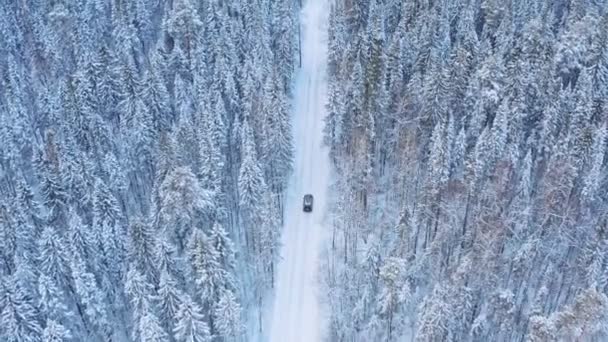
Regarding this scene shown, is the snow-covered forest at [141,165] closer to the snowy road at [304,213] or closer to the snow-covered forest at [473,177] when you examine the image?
the snowy road at [304,213]

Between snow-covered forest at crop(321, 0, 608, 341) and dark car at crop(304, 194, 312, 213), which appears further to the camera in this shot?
dark car at crop(304, 194, 312, 213)

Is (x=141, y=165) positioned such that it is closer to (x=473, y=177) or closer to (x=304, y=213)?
(x=304, y=213)

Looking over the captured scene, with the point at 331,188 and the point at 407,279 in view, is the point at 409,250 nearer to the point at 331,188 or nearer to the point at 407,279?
the point at 407,279

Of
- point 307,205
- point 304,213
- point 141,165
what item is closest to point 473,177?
point 307,205

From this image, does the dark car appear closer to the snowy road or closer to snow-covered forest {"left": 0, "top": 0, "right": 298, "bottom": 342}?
the snowy road

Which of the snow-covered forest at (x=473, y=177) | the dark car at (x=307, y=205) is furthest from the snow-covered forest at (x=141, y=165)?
the snow-covered forest at (x=473, y=177)

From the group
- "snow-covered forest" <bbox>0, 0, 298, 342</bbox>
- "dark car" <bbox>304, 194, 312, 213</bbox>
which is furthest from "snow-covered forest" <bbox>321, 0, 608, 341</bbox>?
"snow-covered forest" <bbox>0, 0, 298, 342</bbox>
